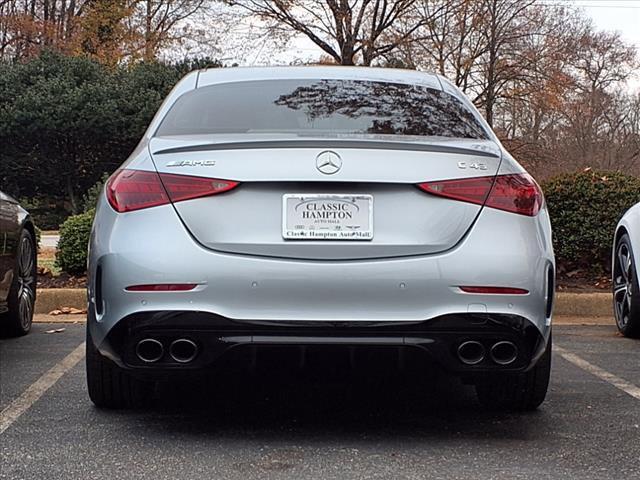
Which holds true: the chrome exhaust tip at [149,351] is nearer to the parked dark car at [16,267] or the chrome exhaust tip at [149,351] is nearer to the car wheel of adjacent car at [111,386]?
the car wheel of adjacent car at [111,386]

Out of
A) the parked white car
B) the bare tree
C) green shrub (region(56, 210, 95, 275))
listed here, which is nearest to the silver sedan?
the parked white car

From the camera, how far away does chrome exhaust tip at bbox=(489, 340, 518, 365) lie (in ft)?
10.5

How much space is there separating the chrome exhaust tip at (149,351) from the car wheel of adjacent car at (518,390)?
1252 mm

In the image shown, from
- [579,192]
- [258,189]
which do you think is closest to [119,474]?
[258,189]

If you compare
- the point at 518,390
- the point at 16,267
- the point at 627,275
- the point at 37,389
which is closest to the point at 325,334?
the point at 518,390

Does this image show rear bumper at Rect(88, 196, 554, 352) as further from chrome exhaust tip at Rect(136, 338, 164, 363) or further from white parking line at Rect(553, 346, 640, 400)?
white parking line at Rect(553, 346, 640, 400)

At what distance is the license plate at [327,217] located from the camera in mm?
3076

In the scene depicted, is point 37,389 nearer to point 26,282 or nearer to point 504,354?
point 26,282

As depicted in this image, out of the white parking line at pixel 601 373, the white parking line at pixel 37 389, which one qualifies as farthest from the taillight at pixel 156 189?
the white parking line at pixel 601 373

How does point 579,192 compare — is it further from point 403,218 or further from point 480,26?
point 480,26

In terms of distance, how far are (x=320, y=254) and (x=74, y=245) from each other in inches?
212

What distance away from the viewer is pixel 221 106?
3.84m

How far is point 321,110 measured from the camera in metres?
3.77

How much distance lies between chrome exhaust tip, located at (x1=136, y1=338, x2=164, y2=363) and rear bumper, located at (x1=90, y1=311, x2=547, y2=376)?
1cm
